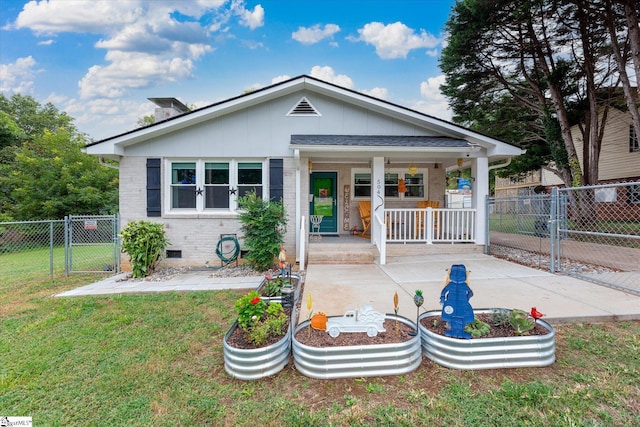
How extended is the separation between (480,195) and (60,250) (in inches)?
673

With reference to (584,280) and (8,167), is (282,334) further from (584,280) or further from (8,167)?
(8,167)

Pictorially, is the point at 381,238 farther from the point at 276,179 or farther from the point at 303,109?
the point at 303,109

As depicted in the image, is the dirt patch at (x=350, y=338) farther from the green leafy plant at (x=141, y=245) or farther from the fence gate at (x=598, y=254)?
the green leafy plant at (x=141, y=245)

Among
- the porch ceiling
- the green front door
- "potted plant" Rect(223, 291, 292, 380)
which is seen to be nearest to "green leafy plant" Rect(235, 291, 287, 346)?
"potted plant" Rect(223, 291, 292, 380)

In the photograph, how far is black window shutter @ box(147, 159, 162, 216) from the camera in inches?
305

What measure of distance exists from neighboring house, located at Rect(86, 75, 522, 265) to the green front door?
201 centimetres

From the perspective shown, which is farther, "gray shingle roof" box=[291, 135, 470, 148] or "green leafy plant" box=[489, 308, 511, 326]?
"gray shingle roof" box=[291, 135, 470, 148]

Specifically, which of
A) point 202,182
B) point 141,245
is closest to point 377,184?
point 202,182

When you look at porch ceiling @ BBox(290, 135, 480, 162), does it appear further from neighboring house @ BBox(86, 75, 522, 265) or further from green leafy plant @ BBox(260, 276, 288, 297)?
green leafy plant @ BBox(260, 276, 288, 297)

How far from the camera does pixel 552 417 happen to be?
81.9 inches

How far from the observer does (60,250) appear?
13773 mm

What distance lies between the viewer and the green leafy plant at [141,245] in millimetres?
6777

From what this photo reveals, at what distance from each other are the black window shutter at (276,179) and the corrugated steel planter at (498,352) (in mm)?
5769

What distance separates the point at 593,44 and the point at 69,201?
85.5 feet
